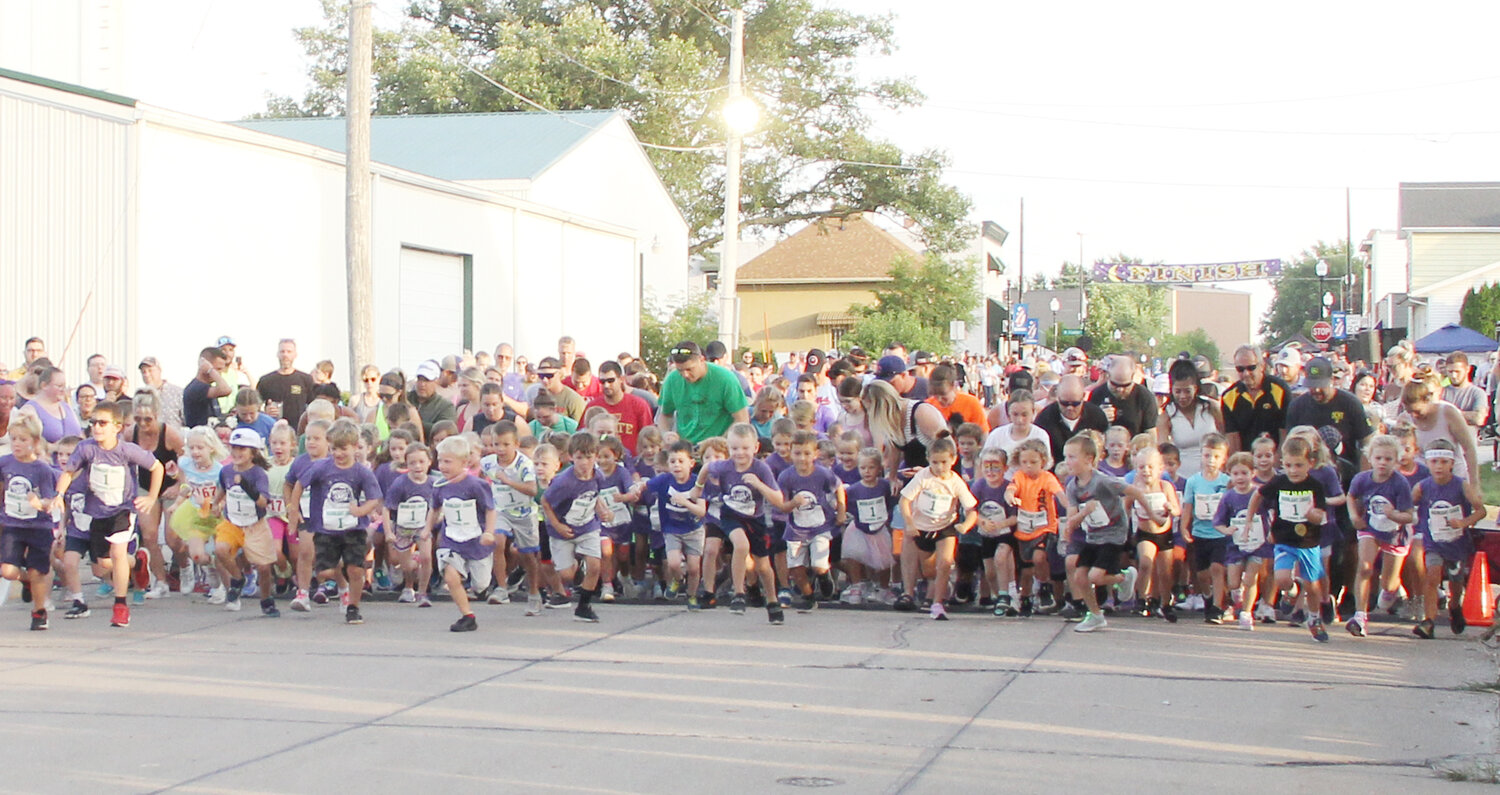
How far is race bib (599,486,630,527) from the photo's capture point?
1023cm

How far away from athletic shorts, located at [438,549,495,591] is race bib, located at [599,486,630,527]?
899mm

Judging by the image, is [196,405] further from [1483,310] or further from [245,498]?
[1483,310]

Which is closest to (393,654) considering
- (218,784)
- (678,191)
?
(218,784)

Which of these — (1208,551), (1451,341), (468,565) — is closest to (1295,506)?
(1208,551)

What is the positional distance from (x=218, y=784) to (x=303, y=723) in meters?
1.09

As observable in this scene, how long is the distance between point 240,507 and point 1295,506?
7322 mm

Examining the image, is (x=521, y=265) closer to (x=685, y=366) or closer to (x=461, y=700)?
(x=685, y=366)

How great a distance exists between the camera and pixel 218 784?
222 inches

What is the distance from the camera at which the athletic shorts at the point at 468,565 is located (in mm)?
9609

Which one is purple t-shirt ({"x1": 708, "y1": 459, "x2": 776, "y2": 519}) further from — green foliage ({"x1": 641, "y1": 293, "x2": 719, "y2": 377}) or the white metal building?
green foliage ({"x1": 641, "y1": 293, "x2": 719, "y2": 377})

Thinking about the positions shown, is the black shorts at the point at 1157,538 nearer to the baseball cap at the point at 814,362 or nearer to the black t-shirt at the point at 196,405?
the baseball cap at the point at 814,362

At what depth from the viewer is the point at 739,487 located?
33.5 ft

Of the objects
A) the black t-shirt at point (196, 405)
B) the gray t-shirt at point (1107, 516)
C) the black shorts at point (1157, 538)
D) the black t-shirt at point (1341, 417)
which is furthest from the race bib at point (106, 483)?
the black t-shirt at point (1341, 417)

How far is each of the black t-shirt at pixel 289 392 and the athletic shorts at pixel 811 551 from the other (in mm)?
5531
